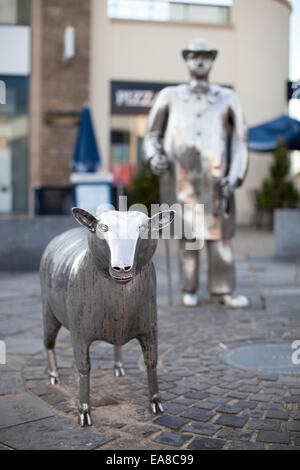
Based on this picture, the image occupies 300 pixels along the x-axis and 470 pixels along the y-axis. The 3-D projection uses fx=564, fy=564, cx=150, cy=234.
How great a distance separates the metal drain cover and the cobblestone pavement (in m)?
0.07

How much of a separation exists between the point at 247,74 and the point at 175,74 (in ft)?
6.82

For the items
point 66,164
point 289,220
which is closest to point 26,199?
point 66,164

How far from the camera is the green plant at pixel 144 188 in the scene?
12.5 m

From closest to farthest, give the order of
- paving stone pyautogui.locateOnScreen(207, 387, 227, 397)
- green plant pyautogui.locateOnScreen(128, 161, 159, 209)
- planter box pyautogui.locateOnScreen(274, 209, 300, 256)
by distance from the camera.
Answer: paving stone pyautogui.locateOnScreen(207, 387, 227, 397)
planter box pyautogui.locateOnScreen(274, 209, 300, 256)
green plant pyautogui.locateOnScreen(128, 161, 159, 209)

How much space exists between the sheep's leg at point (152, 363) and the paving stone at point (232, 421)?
1.00 feet

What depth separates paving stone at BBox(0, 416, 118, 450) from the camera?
2.44 meters

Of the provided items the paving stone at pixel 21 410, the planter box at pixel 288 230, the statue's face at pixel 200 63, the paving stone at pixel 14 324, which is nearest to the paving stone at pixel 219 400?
the paving stone at pixel 21 410

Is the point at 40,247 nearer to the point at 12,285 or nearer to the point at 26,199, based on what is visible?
the point at 12,285

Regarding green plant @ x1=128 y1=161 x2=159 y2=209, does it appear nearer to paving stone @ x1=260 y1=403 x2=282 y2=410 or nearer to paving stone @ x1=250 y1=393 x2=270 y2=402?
paving stone @ x1=250 y1=393 x2=270 y2=402

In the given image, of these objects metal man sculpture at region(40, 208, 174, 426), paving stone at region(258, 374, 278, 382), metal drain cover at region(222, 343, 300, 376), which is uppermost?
metal man sculpture at region(40, 208, 174, 426)

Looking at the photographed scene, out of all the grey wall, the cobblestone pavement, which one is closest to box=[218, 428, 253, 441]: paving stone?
the cobblestone pavement

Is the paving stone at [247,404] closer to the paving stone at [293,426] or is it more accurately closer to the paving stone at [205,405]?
the paving stone at [205,405]

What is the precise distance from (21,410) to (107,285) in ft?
2.88

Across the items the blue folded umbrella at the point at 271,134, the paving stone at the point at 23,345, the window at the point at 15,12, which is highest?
the window at the point at 15,12
